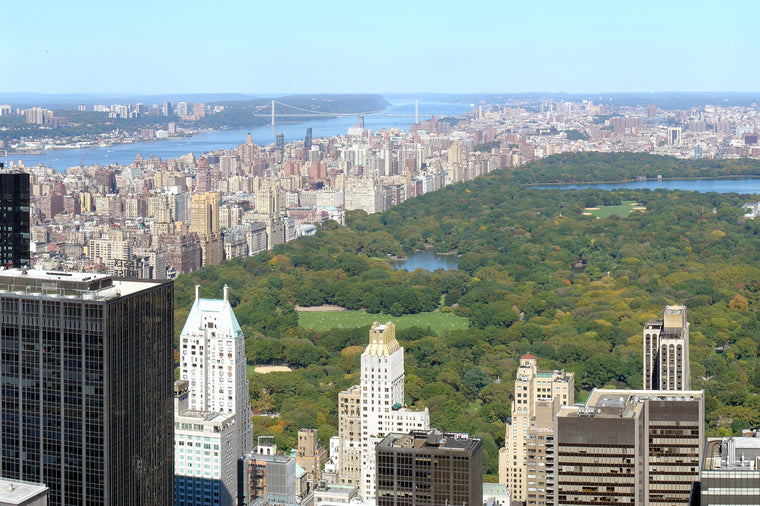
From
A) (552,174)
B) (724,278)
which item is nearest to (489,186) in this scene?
(552,174)

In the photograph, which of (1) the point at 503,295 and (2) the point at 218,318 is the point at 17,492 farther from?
(1) the point at 503,295

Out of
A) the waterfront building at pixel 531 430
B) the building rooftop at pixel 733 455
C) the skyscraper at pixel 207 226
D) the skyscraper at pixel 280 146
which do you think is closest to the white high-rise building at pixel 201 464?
the waterfront building at pixel 531 430

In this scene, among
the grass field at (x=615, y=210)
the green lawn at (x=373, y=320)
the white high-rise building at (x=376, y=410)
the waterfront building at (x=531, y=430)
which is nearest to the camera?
the waterfront building at (x=531, y=430)

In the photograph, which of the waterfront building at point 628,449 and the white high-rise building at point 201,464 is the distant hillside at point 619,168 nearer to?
the white high-rise building at point 201,464

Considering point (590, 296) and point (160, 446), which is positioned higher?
point (160, 446)

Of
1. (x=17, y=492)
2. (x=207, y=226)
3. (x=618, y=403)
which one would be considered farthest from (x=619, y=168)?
(x=17, y=492)

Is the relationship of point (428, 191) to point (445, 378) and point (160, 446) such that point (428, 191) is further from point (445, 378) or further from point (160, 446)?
point (160, 446)

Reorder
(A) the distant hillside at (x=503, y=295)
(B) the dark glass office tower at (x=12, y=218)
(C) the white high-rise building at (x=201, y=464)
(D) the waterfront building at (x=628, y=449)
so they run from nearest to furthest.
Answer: (D) the waterfront building at (x=628, y=449) → (C) the white high-rise building at (x=201, y=464) → (B) the dark glass office tower at (x=12, y=218) → (A) the distant hillside at (x=503, y=295)
